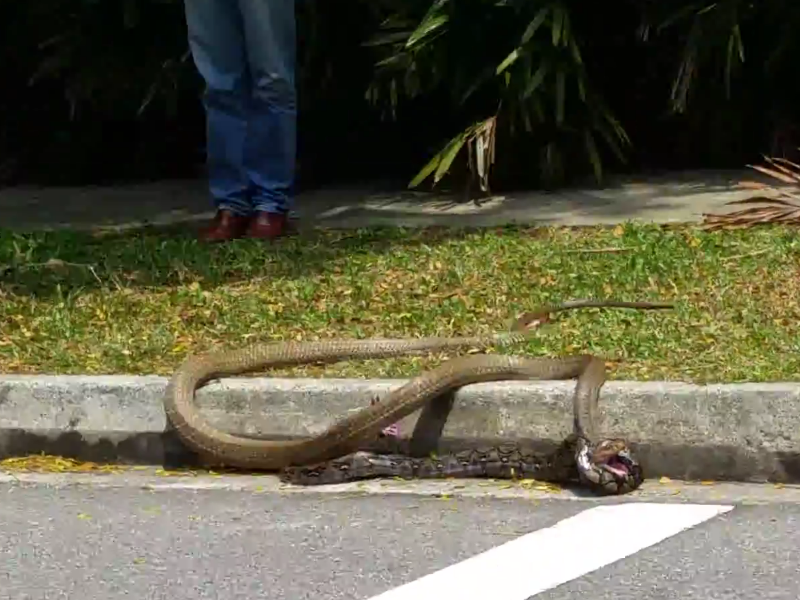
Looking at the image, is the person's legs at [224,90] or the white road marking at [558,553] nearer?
the white road marking at [558,553]

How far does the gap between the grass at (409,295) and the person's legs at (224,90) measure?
0.36 metres

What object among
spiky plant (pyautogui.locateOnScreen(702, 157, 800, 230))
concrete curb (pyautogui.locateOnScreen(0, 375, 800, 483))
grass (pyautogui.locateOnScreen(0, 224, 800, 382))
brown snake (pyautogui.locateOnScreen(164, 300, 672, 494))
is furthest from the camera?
spiky plant (pyautogui.locateOnScreen(702, 157, 800, 230))

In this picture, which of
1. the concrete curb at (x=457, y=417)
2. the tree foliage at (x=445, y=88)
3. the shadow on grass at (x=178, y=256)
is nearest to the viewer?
Answer: the concrete curb at (x=457, y=417)

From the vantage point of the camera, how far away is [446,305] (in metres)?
5.51

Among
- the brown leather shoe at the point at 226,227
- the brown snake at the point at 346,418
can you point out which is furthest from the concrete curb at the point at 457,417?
the brown leather shoe at the point at 226,227

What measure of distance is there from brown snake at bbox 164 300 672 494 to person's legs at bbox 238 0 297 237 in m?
1.73

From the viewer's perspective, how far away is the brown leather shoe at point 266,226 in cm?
662

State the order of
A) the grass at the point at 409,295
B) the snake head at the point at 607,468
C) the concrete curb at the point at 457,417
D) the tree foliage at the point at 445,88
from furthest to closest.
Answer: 1. the tree foliage at the point at 445,88
2. the grass at the point at 409,295
3. the concrete curb at the point at 457,417
4. the snake head at the point at 607,468

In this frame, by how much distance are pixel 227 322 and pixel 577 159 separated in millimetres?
2922

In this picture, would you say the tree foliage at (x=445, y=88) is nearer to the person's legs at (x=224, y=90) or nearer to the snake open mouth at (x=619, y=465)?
the person's legs at (x=224, y=90)

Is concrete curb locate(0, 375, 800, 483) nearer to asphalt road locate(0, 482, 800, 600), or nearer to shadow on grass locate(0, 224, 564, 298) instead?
asphalt road locate(0, 482, 800, 600)

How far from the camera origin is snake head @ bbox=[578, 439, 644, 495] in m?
4.15

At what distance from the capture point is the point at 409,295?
565 centimetres

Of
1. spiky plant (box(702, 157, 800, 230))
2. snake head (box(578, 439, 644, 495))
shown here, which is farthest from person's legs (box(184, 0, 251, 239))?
snake head (box(578, 439, 644, 495))
